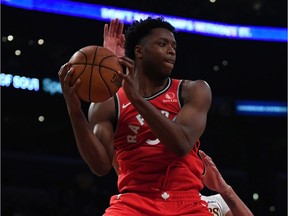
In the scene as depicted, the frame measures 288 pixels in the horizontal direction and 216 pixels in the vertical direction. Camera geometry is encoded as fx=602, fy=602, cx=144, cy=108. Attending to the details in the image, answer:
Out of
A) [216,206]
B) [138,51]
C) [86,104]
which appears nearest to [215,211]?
[216,206]

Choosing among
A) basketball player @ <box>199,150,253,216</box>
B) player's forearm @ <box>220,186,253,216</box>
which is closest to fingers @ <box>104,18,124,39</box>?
basketball player @ <box>199,150,253,216</box>

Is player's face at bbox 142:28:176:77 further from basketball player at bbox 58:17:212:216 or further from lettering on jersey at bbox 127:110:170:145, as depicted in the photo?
lettering on jersey at bbox 127:110:170:145

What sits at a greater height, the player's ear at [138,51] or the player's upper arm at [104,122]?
the player's ear at [138,51]

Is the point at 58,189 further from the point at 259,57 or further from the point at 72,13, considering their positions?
the point at 259,57

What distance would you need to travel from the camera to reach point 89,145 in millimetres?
3242

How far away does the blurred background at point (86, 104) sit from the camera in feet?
44.9

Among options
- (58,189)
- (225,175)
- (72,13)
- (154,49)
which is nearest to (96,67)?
(154,49)

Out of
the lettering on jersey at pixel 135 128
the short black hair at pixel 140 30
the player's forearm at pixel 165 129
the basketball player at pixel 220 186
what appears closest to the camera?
the player's forearm at pixel 165 129

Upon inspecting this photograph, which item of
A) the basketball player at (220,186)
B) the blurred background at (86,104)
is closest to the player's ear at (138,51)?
the basketball player at (220,186)

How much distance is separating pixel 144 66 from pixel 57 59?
38.8 ft

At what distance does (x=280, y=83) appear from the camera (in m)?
16.9

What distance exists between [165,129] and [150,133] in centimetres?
28

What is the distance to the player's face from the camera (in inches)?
133

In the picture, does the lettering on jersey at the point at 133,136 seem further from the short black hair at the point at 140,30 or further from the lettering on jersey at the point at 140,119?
the short black hair at the point at 140,30
